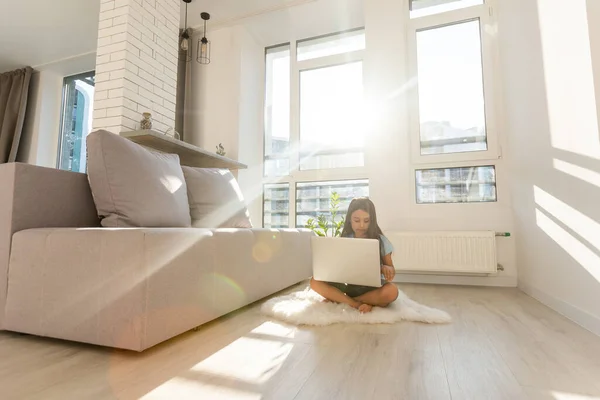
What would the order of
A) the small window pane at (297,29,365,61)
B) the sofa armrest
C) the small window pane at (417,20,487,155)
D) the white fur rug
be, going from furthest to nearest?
the small window pane at (297,29,365,61)
the small window pane at (417,20,487,155)
the white fur rug
the sofa armrest

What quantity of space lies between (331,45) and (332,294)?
3170 mm

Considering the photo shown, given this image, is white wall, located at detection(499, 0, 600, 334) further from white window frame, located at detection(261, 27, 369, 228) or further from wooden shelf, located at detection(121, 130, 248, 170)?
wooden shelf, located at detection(121, 130, 248, 170)

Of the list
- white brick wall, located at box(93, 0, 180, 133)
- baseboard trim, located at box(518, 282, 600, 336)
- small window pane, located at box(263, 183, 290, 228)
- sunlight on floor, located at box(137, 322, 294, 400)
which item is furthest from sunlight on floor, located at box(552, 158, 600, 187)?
white brick wall, located at box(93, 0, 180, 133)

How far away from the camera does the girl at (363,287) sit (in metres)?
1.75

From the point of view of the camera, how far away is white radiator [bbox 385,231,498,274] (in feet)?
8.79

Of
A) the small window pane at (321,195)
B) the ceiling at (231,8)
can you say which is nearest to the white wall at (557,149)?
the small window pane at (321,195)

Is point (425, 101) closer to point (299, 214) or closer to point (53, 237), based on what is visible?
point (299, 214)

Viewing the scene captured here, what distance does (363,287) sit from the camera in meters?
1.82

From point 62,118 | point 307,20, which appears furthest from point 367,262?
point 62,118

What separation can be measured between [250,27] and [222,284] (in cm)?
336

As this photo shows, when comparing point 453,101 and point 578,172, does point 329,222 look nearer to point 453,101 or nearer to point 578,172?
point 453,101

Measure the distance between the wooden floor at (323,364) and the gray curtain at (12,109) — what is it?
Answer: 14.6 feet

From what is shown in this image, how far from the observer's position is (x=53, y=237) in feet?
3.98

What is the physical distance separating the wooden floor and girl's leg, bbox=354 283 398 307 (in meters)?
0.26
